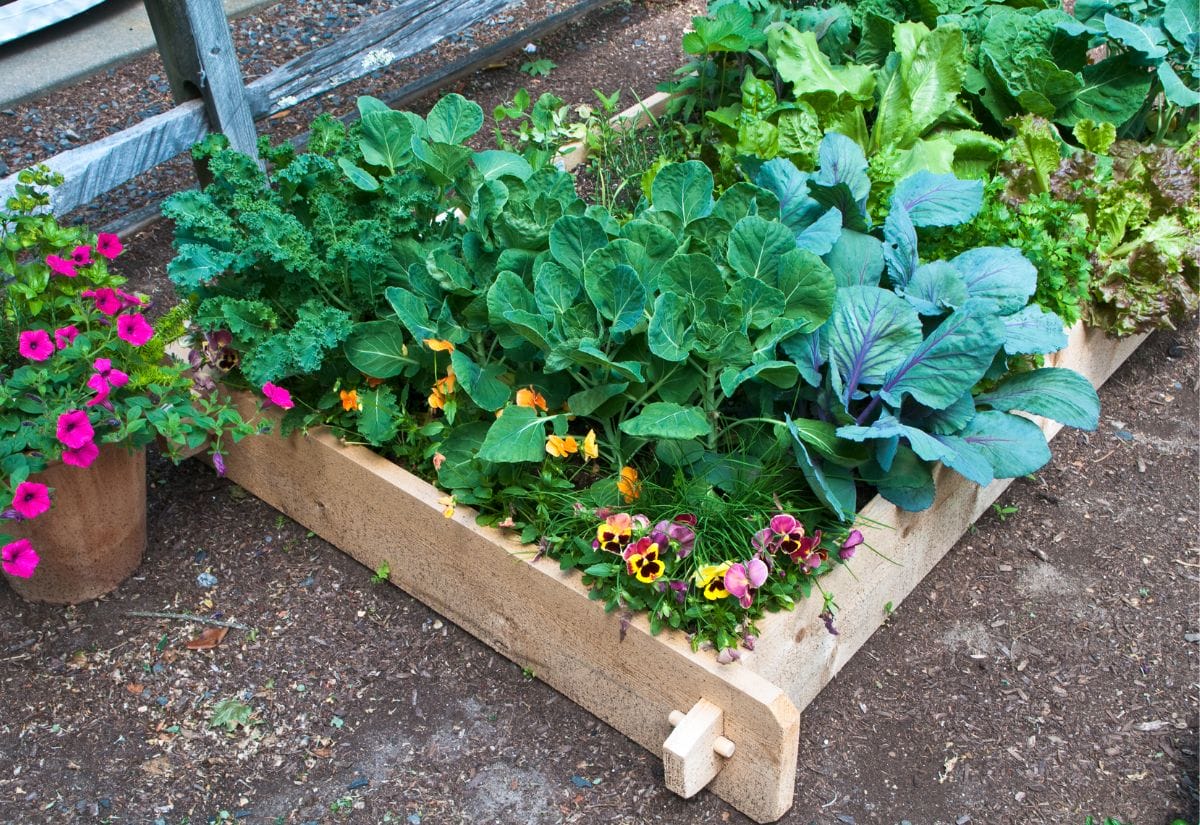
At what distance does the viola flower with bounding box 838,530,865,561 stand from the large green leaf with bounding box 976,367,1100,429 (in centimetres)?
52

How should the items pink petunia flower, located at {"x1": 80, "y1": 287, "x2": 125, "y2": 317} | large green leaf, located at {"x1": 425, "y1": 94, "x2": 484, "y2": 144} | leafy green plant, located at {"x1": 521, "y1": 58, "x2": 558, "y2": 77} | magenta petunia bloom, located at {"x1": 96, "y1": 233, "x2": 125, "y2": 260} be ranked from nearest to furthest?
pink petunia flower, located at {"x1": 80, "y1": 287, "x2": 125, "y2": 317} < magenta petunia bloom, located at {"x1": 96, "y1": 233, "x2": 125, "y2": 260} < large green leaf, located at {"x1": 425, "y1": 94, "x2": 484, "y2": 144} < leafy green plant, located at {"x1": 521, "y1": 58, "x2": 558, "y2": 77}

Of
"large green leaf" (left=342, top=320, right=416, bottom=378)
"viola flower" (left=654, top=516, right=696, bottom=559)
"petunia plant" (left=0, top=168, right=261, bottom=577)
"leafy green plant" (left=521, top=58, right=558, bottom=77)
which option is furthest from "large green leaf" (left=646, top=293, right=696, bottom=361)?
"leafy green plant" (left=521, top=58, right=558, bottom=77)

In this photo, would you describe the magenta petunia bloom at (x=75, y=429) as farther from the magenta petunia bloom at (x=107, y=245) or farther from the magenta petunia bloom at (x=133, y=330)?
the magenta petunia bloom at (x=107, y=245)

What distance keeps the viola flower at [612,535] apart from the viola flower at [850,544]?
453 millimetres

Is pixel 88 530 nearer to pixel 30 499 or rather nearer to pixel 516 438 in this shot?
pixel 30 499

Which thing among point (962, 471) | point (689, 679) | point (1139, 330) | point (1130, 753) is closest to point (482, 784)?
point (689, 679)

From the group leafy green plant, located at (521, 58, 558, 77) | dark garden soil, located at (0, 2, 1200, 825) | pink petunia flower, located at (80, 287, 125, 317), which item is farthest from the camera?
leafy green plant, located at (521, 58, 558, 77)

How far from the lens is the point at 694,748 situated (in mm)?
2082

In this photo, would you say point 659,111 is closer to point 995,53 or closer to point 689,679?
point 995,53

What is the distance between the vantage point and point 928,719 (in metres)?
2.48

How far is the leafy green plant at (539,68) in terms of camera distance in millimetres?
5000

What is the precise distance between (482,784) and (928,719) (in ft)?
3.25

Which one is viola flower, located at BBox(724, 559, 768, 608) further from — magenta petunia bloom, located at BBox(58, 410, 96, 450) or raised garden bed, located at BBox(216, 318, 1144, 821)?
magenta petunia bloom, located at BBox(58, 410, 96, 450)

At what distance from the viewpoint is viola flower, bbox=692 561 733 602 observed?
7.04ft
